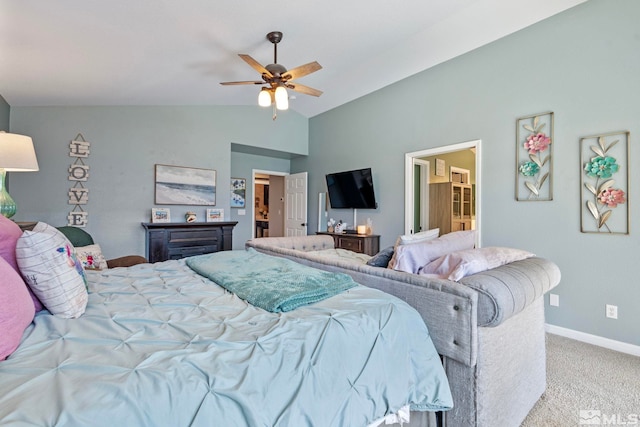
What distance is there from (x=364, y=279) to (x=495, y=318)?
665 mm

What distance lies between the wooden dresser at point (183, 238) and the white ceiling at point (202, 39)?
1.88m

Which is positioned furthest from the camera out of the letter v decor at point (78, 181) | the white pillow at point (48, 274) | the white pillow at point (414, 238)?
the letter v decor at point (78, 181)

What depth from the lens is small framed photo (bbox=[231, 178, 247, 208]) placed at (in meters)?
6.03

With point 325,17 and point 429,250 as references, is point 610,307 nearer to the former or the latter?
point 429,250

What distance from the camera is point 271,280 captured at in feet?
5.12

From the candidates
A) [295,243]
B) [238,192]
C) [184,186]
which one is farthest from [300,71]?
[238,192]

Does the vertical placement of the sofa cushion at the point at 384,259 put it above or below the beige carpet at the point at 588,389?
above

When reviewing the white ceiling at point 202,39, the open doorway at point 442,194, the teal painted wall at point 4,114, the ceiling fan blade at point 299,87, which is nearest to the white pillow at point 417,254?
the ceiling fan blade at point 299,87

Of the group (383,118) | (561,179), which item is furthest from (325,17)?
(561,179)

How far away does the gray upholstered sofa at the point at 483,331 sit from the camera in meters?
1.28

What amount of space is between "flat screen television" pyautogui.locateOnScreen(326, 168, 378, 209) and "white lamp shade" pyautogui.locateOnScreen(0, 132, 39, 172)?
13.1ft

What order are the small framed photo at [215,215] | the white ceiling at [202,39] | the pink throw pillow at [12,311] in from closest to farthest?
1. the pink throw pillow at [12,311]
2. the white ceiling at [202,39]
3. the small framed photo at [215,215]

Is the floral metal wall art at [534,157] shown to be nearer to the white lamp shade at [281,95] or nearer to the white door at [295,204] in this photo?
the white lamp shade at [281,95]

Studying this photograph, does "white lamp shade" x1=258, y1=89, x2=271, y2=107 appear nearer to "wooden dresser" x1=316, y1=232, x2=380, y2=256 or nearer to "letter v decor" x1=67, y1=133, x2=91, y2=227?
"wooden dresser" x1=316, y1=232, x2=380, y2=256
